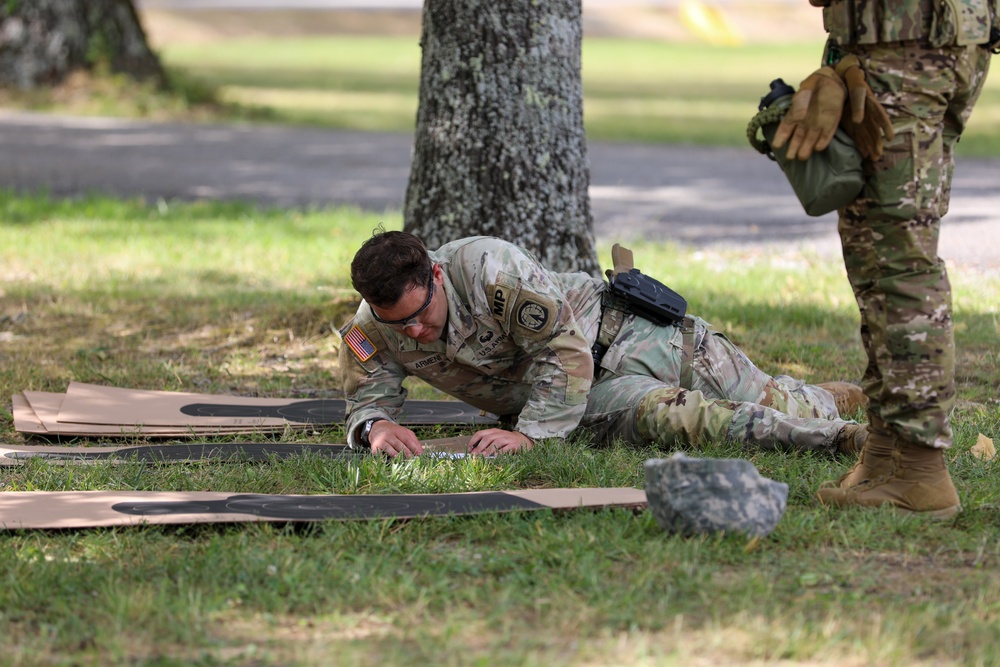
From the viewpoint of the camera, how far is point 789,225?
9500 mm

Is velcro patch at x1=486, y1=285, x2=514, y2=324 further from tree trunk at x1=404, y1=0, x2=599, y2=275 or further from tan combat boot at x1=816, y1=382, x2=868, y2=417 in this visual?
tree trunk at x1=404, y1=0, x2=599, y2=275

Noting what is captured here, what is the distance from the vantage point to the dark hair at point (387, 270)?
3658mm

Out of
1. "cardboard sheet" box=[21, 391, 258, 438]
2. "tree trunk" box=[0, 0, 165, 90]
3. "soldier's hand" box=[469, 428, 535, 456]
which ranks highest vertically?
"tree trunk" box=[0, 0, 165, 90]

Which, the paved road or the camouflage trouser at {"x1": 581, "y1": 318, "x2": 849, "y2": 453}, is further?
the paved road

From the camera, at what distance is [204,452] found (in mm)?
Answer: 4184

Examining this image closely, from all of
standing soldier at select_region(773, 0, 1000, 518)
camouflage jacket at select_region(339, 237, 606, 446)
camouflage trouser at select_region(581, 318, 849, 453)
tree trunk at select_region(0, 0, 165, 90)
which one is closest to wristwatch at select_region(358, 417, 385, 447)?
camouflage jacket at select_region(339, 237, 606, 446)

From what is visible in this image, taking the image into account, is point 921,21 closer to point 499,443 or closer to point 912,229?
point 912,229

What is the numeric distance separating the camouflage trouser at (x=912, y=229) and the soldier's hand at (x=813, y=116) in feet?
0.37

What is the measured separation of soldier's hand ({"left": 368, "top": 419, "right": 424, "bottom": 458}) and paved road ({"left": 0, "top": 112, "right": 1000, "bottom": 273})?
476 cm

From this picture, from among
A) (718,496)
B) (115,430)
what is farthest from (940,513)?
(115,430)

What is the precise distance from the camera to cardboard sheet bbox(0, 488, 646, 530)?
3250 mm

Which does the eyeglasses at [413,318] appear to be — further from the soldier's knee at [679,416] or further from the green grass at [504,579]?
the soldier's knee at [679,416]

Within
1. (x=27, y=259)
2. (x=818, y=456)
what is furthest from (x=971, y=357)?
(x=27, y=259)

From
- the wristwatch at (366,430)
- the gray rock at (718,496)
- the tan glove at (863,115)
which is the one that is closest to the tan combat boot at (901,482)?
the gray rock at (718,496)
